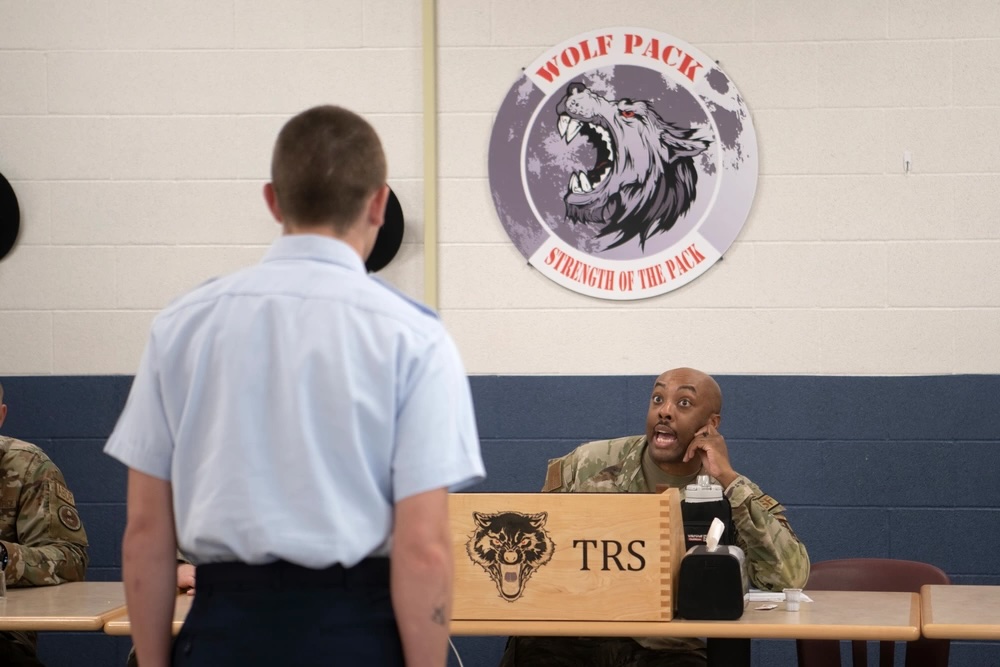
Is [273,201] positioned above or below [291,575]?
above

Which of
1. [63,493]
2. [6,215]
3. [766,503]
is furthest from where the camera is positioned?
[6,215]

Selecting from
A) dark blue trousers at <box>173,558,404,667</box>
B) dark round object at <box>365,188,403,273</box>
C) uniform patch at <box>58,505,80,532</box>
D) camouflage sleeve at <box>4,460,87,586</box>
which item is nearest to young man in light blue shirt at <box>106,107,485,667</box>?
dark blue trousers at <box>173,558,404,667</box>

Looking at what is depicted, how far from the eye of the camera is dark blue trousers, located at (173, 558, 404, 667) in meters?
1.40

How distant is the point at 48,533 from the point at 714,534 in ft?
5.75

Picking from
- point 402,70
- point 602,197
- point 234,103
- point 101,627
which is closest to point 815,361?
point 602,197

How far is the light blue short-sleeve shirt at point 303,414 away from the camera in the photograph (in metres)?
1.39

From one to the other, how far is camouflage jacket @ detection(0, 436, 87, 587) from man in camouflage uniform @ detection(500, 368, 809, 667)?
118 cm

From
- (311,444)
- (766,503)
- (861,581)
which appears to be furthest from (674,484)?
(311,444)

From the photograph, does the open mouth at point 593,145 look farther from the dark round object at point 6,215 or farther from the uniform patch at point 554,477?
the dark round object at point 6,215

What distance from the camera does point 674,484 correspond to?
333 cm

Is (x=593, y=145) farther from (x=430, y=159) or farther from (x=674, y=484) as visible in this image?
(x=674, y=484)

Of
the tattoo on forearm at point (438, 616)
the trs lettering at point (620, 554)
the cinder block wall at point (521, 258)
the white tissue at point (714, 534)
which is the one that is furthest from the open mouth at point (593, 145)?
the tattoo on forearm at point (438, 616)

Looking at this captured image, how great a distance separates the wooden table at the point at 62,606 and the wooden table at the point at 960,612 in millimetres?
1781

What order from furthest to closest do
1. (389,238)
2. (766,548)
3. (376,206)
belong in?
1. (389,238)
2. (766,548)
3. (376,206)
